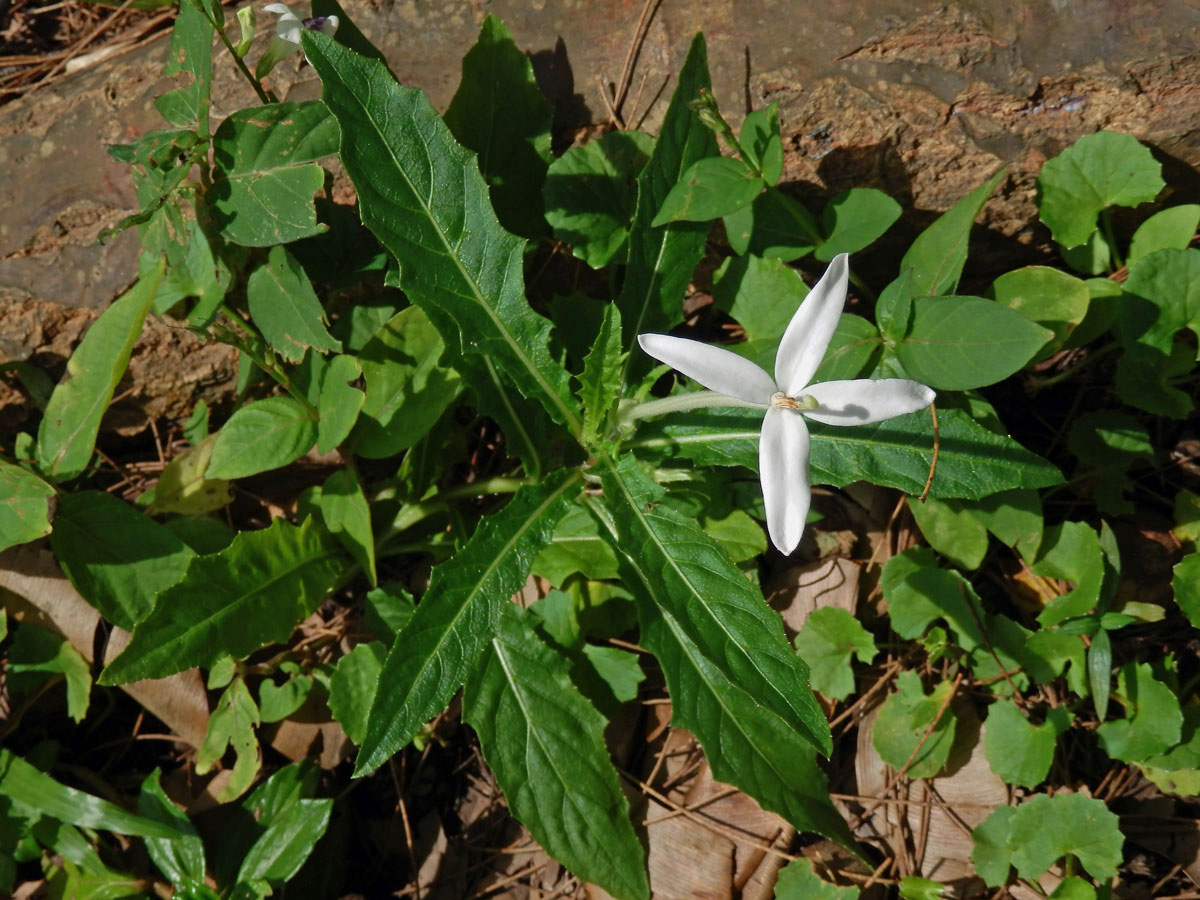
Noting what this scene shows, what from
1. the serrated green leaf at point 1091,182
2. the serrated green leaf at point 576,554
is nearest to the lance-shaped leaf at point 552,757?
the serrated green leaf at point 576,554

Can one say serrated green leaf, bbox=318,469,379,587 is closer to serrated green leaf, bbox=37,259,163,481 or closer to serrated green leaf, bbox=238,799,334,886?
serrated green leaf, bbox=37,259,163,481

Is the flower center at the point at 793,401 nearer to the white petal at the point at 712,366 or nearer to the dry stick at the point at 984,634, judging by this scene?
the white petal at the point at 712,366

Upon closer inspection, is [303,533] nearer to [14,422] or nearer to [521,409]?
[521,409]

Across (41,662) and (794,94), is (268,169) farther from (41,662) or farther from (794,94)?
(41,662)

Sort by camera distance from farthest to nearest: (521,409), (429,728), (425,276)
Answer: (429,728) → (521,409) → (425,276)

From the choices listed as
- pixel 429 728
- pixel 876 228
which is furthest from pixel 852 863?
pixel 876 228

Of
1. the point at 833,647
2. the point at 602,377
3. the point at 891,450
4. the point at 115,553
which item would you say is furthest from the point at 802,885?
the point at 115,553
